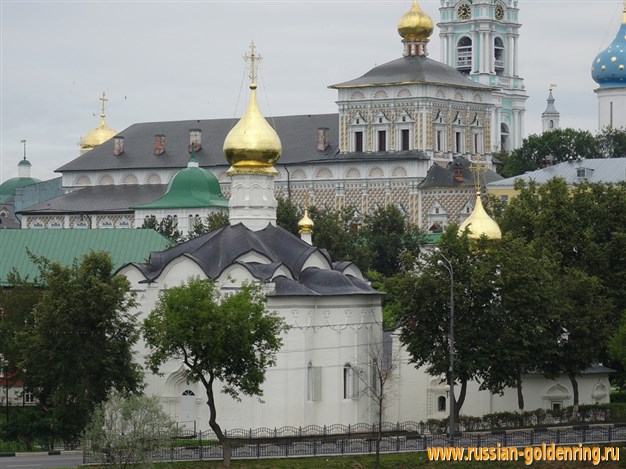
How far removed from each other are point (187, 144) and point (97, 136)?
14.7 m

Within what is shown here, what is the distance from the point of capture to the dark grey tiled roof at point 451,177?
4323 inches

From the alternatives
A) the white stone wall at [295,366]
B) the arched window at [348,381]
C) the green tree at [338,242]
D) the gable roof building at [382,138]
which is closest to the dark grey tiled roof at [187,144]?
the gable roof building at [382,138]

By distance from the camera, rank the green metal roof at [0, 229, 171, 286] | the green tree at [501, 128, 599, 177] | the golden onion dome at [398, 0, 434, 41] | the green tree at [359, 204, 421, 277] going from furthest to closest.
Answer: the green tree at [501, 128, 599, 177]
the golden onion dome at [398, 0, 434, 41]
the green tree at [359, 204, 421, 277]
the green metal roof at [0, 229, 171, 286]

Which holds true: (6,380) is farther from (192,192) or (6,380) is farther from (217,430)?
(192,192)

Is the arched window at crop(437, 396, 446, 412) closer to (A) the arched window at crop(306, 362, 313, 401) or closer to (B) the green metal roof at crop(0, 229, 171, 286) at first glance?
(A) the arched window at crop(306, 362, 313, 401)

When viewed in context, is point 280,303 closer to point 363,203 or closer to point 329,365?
point 329,365

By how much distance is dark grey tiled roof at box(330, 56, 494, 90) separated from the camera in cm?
11231

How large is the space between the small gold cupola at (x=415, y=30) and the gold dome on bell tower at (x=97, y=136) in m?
27.0

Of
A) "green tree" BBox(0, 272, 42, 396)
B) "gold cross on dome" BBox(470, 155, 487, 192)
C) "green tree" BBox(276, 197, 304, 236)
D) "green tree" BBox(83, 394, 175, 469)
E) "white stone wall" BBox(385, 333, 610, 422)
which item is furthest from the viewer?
"green tree" BBox(276, 197, 304, 236)

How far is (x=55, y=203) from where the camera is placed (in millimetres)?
122812

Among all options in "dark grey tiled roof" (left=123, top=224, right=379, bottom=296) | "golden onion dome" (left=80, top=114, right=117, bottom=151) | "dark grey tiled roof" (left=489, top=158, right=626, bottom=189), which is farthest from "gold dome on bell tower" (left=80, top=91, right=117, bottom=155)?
"dark grey tiled roof" (left=123, top=224, right=379, bottom=296)

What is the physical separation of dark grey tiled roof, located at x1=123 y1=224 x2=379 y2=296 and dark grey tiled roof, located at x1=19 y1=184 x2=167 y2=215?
2062 inches

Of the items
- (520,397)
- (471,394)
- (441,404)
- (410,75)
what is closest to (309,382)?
(441,404)

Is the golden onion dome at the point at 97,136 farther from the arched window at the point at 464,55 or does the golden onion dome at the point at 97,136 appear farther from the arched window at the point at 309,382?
the arched window at the point at 309,382
